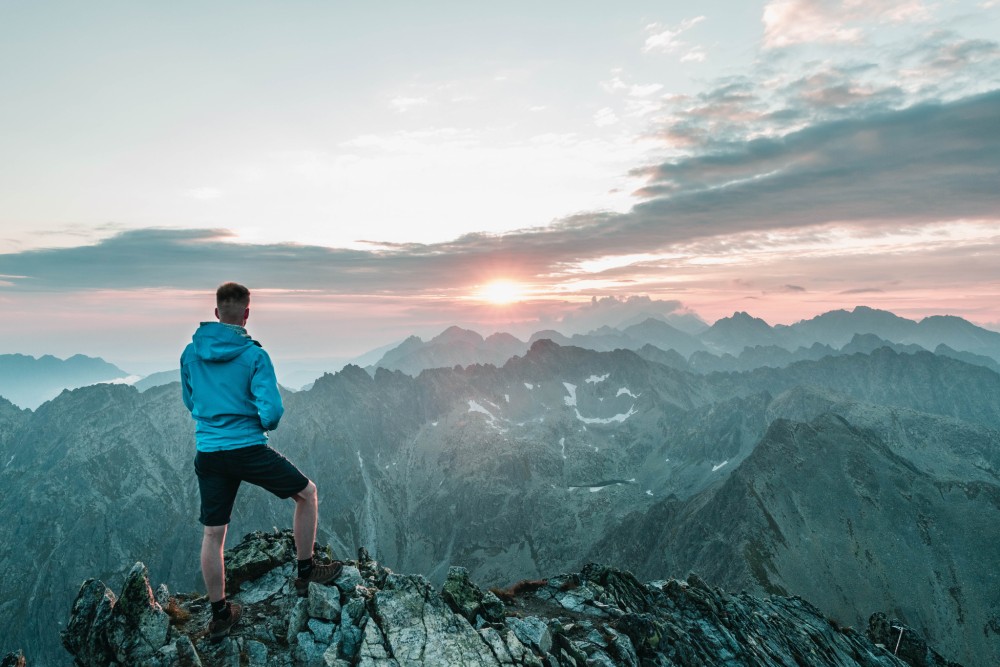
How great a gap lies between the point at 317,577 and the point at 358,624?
1.90m

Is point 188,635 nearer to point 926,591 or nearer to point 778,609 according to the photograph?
point 778,609

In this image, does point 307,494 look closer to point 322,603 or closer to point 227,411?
point 227,411

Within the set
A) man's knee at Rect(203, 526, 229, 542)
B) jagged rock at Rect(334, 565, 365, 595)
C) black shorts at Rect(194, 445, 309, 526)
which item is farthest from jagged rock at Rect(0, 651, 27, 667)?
jagged rock at Rect(334, 565, 365, 595)

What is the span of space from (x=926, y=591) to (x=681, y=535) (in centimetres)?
7805

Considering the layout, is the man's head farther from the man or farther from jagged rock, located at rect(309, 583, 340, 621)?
jagged rock, located at rect(309, 583, 340, 621)

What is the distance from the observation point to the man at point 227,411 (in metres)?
10.8

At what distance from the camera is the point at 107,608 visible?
39.6 feet

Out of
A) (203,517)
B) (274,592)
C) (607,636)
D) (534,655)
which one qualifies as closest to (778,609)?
(607,636)

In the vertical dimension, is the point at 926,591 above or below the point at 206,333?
below

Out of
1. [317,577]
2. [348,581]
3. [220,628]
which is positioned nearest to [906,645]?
[348,581]

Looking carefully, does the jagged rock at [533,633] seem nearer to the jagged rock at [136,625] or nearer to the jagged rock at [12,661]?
the jagged rock at [136,625]

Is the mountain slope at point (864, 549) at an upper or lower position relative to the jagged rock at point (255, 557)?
lower

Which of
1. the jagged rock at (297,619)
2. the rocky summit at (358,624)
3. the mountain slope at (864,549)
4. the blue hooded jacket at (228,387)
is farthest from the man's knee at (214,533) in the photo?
the mountain slope at (864,549)

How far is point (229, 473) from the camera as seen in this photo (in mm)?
11062
